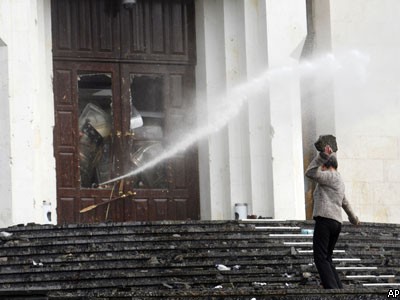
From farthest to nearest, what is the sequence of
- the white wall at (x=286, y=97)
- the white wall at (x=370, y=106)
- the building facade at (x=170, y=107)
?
1. the white wall at (x=370, y=106)
2. the building facade at (x=170, y=107)
3. the white wall at (x=286, y=97)

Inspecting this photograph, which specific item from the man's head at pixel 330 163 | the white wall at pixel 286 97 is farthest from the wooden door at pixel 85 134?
the man's head at pixel 330 163

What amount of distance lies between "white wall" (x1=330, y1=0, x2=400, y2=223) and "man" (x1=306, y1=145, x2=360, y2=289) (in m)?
10.1

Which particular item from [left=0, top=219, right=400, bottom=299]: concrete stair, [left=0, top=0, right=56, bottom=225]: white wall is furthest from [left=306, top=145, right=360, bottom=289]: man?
[left=0, top=0, right=56, bottom=225]: white wall

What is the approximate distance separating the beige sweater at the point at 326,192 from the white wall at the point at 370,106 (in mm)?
10056

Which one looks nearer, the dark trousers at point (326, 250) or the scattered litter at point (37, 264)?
the dark trousers at point (326, 250)

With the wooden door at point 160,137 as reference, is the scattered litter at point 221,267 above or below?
below

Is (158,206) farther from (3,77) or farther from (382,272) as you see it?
(382,272)

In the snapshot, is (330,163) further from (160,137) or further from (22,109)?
(160,137)

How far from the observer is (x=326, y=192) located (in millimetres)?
20750

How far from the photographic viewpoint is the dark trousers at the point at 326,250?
20.2 metres

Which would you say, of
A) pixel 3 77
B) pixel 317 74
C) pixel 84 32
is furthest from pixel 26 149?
pixel 317 74

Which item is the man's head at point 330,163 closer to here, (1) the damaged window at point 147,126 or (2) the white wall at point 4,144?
(2) the white wall at point 4,144

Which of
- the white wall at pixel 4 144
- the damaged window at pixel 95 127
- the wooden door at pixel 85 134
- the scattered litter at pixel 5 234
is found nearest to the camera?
the scattered litter at pixel 5 234

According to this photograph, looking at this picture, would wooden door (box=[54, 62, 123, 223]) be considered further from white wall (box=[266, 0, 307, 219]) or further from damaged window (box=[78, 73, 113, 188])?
white wall (box=[266, 0, 307, 219])
